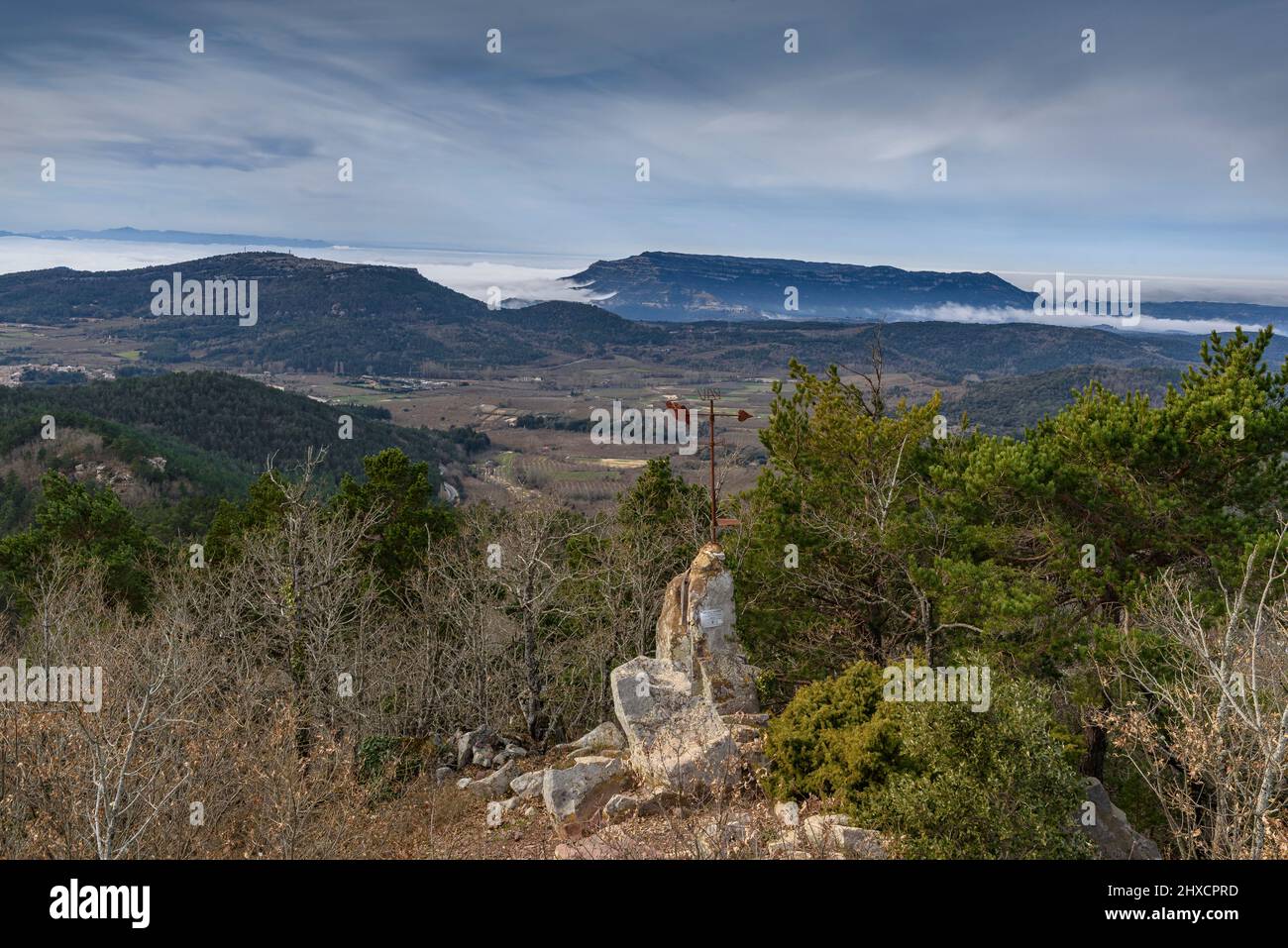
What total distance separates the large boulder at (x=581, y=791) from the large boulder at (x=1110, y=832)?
675cm

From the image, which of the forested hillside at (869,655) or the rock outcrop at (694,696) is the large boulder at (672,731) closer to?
the rock outcrop at (694,696)

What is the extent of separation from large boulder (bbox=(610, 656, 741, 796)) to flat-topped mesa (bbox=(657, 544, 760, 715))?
442 millimetres

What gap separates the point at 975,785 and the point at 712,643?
6.90m

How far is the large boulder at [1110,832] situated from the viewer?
10.8 meters

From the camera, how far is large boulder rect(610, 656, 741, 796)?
12039 millimetres

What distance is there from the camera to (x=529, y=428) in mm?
161875

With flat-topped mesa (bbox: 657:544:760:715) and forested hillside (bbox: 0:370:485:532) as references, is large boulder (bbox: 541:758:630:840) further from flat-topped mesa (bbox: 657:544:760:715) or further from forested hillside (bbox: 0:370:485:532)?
forested hillside (bbox: 0:370:485:532)

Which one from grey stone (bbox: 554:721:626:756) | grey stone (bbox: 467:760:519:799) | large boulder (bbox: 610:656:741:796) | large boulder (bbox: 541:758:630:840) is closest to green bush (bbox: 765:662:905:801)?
large boulder (bbox: 610:656:741:796)

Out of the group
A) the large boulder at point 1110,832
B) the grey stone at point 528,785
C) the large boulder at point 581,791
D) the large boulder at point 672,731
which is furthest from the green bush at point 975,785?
the grey stone at point 528,785

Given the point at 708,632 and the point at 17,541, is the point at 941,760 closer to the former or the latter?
the point at 708,632
